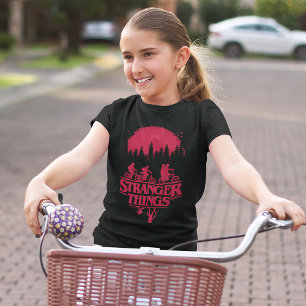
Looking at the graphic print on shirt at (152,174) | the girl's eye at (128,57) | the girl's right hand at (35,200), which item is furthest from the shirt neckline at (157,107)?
the girl's right hand at (35,200)

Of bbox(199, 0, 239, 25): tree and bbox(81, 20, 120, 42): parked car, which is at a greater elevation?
bbox(199, 0, 239, 25): tree

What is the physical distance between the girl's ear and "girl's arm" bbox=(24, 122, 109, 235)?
0.39 m

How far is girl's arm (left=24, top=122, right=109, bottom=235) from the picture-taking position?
8.02 feet

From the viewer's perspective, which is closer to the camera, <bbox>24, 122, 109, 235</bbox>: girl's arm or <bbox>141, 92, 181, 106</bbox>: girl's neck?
<bbox>24, 122, 109, 235</bbox>: girl's arm

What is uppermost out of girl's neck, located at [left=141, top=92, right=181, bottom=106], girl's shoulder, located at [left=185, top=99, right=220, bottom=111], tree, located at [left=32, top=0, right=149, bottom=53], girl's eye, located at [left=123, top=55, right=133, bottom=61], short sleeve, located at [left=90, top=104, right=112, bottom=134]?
girl's eye, located at [left=123, top=55, right=133, bottom=61]

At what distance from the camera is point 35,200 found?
244 cm

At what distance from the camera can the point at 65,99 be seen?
18.7 metres

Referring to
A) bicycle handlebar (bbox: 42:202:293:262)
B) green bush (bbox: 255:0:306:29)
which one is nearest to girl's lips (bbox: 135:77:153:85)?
bicycle handlebar (bbox: 42:202:293:262)

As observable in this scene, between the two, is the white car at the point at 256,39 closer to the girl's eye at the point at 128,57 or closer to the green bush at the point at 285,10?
the green bush at the point at 285,10

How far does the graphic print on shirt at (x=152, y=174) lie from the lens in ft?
9.21

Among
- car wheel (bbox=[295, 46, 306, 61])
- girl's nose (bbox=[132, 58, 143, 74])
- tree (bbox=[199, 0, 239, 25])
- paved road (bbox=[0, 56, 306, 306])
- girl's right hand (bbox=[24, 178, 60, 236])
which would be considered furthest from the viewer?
tree (bbox=[199, 0, 239, 25])

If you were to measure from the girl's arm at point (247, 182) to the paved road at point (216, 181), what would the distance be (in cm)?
130

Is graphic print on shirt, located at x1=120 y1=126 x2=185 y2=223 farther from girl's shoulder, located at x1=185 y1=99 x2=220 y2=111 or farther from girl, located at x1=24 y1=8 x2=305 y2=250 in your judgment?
girl's shoulder, located at x1=185 y1=99 x2=220 y2=111

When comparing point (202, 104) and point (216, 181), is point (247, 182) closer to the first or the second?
point (202, 104)
